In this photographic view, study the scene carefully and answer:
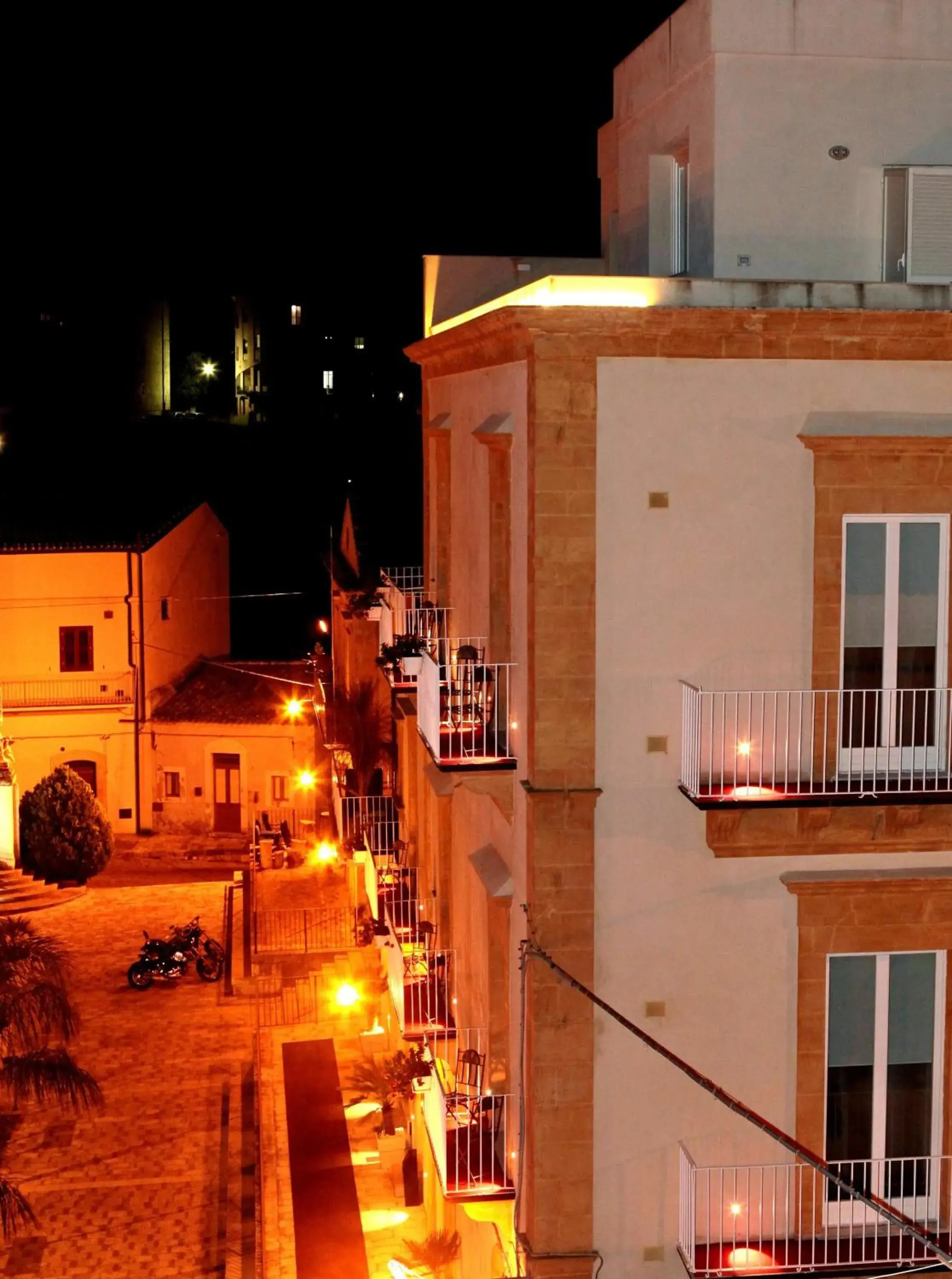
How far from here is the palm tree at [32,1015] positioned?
15805 millimetres

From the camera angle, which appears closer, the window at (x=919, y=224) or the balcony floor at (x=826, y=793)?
the balcony floor at (x=826, y=793)

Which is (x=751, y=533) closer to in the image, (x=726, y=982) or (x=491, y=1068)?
(x=726, y=982)

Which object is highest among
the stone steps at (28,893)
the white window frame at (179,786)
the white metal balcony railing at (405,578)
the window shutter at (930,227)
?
the window shutter at (930,227)

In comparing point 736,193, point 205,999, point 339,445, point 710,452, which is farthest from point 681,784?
point 339,445

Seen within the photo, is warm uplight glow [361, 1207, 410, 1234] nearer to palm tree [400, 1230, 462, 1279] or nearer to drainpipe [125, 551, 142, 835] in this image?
palm tree [400, 1230, 462, 1279]

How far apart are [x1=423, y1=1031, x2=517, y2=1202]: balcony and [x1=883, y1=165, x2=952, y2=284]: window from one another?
640 centimetres

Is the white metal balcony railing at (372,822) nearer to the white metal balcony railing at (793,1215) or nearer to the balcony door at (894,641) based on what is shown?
the white metal balcony railing at (793,1215)

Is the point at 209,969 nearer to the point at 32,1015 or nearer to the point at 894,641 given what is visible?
the point at 32,1015

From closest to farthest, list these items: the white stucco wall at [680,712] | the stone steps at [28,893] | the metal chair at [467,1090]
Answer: the white stucco wall at [680,712] < the metal chair at [467,1090] < the stone steps at [28,893]

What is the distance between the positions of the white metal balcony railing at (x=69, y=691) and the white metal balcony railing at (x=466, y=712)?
27.4 metres

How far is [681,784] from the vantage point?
33.8 ft

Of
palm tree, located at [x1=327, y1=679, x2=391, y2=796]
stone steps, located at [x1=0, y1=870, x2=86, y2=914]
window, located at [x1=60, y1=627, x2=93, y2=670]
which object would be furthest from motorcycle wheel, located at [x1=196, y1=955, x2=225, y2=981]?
window, located at [x1=60, y1=627, x2=93, y2=670]

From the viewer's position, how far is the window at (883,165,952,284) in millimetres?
10977

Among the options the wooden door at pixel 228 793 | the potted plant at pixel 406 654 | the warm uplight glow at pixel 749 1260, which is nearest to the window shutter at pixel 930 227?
the potted plant at pixel 406 654
